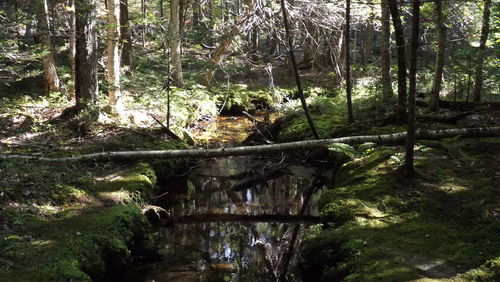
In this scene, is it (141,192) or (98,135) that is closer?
(141,192)

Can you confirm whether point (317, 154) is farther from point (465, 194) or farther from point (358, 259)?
point (358, 259)

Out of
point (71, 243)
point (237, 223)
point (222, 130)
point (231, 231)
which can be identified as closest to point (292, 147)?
point (237, 223)

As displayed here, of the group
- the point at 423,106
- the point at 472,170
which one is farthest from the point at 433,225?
the point at 423,106

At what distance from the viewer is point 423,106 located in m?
12.6

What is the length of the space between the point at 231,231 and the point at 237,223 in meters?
0.36

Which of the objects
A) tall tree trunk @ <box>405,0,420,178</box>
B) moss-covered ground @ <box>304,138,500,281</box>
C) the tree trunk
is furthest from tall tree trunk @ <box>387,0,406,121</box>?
the tree trunk

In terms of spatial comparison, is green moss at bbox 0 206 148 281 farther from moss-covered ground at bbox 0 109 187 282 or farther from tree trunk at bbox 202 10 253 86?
→ tree trunk at bbox 202 10 253 86

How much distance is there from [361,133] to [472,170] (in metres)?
3.54

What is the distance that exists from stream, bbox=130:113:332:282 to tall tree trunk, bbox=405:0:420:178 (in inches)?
95.2

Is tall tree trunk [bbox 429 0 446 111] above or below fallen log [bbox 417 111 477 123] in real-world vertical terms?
above

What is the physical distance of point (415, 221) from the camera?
240 inches

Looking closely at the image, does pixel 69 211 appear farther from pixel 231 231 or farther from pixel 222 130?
pixel 222 130

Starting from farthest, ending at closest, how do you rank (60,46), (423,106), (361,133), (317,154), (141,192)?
1. (60,46)
2. (423,106)
3. (317,154)
4. (361,133)
5. (141,192)

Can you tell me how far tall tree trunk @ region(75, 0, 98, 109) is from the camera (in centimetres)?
1098
